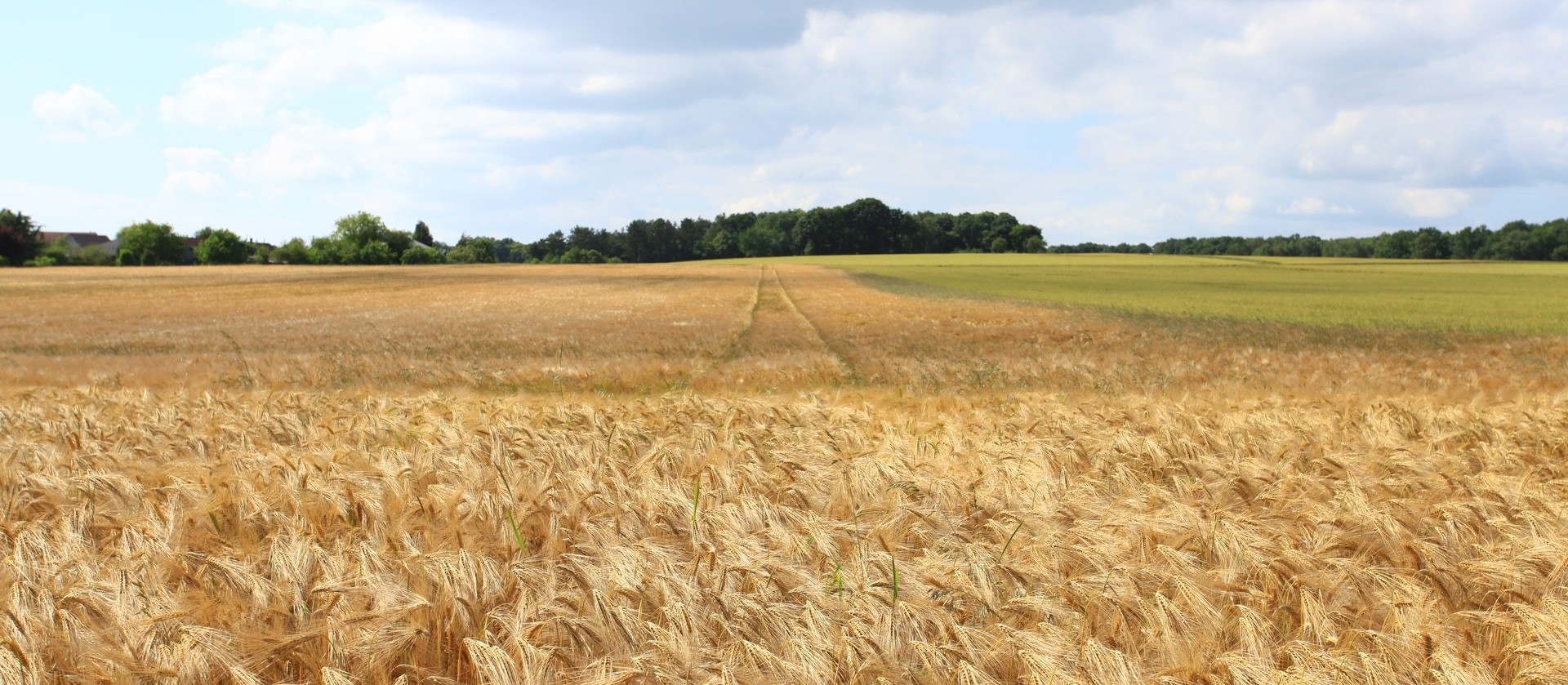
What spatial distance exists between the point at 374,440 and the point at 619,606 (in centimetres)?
373

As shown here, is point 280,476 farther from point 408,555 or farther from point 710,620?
point 710,620

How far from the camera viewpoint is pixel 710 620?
3.08 metres

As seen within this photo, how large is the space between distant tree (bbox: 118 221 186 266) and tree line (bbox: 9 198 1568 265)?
0.42 feet

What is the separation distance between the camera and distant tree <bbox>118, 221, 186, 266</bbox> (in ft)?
393

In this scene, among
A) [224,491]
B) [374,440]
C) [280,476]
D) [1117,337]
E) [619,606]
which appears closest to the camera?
[619,606]

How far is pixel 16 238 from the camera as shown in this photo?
10431 cm

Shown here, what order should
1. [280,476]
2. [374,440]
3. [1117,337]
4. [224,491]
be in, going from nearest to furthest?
[224,491], [280,476], [374,440], [1117,337]

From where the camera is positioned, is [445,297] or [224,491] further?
[445,297]

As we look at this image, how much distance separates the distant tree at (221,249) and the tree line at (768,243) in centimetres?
15

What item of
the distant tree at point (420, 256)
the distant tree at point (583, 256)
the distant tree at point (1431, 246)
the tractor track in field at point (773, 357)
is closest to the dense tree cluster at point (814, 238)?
the distant tree at point (583, 256)

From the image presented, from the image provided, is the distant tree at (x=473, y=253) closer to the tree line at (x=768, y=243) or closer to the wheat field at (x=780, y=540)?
the tree line at (x=768, y=243)

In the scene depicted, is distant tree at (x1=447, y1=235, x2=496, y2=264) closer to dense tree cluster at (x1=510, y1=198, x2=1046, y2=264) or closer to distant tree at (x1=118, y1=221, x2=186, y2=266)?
dense tree cluster at (x1=510, y1=198, x2=1046, y2=264)

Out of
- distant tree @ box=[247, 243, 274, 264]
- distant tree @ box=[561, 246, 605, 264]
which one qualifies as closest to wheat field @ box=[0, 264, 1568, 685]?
distant tree @ box=[247, 243, 274, 264]

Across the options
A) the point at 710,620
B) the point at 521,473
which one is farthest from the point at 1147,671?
the point at 521,473
